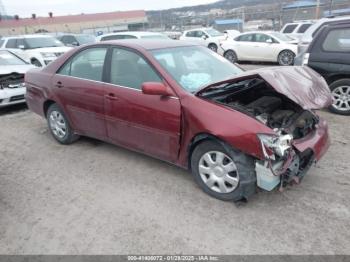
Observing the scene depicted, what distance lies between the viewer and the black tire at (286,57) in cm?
1338

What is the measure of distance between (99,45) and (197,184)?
91.7 inches

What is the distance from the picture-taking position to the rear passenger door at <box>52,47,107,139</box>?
4.39m

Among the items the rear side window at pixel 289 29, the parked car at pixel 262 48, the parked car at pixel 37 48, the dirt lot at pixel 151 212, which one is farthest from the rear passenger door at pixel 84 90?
the rear side window at pixel 289 29

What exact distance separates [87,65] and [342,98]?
4.72 m

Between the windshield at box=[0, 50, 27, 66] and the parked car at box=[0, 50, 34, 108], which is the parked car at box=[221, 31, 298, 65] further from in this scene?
the parked car at box=[0, 50, 34, 108]

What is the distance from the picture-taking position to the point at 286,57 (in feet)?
44.5

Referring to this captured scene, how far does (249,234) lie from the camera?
298 centimetres

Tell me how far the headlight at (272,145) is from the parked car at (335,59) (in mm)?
3771

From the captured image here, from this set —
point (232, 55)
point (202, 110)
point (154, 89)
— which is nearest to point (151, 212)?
point (202, 110)

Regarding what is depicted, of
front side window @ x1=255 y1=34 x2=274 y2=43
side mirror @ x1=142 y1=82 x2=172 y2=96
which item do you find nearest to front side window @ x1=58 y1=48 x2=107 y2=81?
side mirror @ x1=142 y1=82 x2=172 y2=96

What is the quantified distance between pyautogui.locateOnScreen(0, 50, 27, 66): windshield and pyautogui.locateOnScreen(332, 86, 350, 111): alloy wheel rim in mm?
7636

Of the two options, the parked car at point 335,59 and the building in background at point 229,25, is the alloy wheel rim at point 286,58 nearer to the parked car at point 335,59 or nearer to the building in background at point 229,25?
the parked car at point 335,59

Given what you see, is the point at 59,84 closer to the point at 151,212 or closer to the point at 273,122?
the point at 151,212

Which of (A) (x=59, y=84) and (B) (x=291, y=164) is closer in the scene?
(B) (x=291, y=164)
